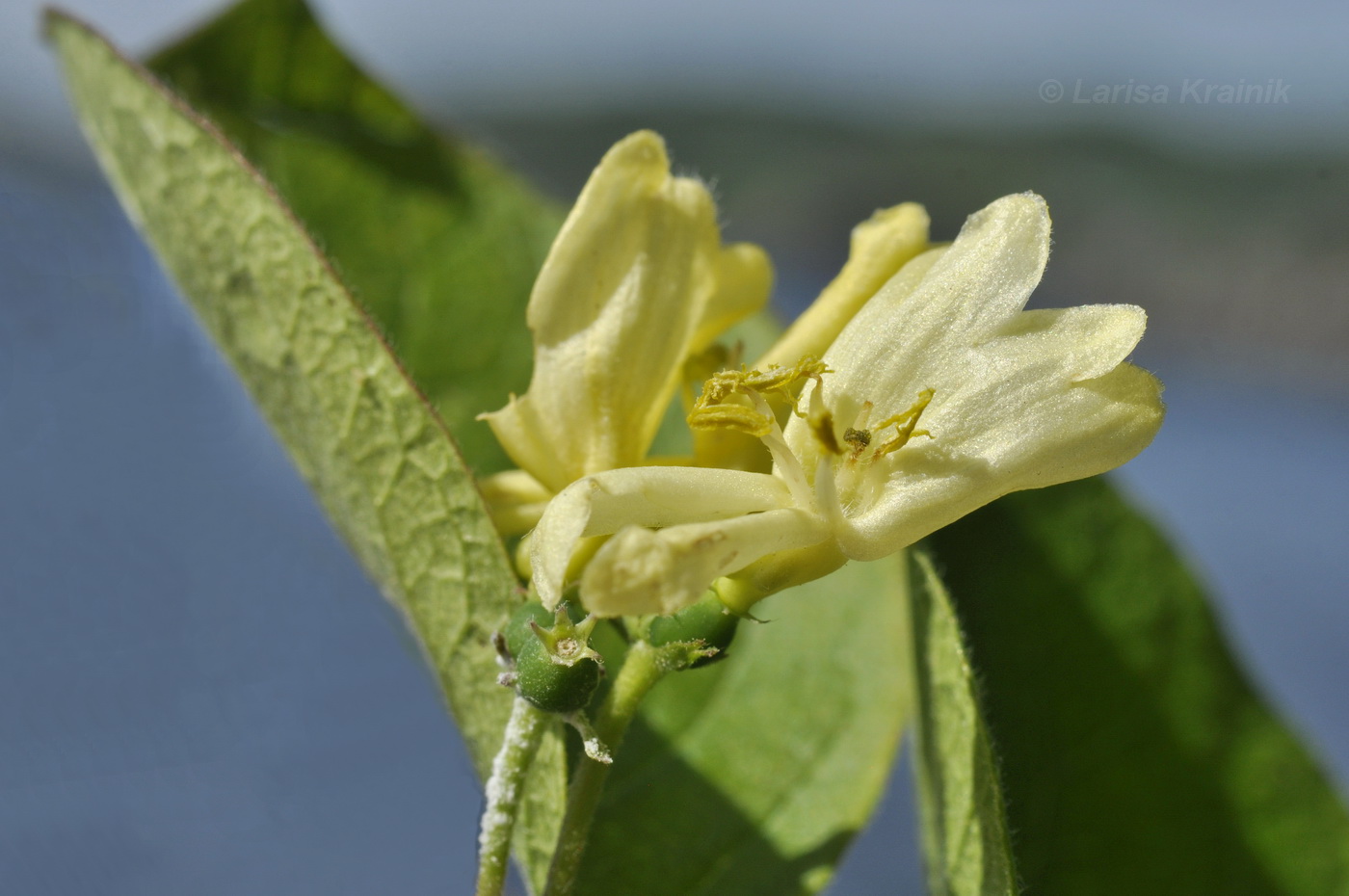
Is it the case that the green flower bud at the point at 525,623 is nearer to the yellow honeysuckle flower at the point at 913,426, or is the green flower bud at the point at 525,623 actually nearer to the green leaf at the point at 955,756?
the yellow honeysuckle flower at the point at 913,426

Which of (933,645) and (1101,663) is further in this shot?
(1101,663)

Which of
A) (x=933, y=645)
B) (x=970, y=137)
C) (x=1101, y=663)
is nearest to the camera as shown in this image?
(x=933, y=645)

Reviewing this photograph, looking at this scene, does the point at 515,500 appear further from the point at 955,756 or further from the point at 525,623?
the point at 955,756

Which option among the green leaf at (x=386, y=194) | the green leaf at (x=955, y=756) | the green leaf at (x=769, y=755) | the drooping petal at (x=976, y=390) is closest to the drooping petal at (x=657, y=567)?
the drooping petal at (x=976, y=390)

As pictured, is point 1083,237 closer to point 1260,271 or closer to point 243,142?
point 1260,271

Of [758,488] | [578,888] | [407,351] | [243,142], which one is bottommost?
[578,888]

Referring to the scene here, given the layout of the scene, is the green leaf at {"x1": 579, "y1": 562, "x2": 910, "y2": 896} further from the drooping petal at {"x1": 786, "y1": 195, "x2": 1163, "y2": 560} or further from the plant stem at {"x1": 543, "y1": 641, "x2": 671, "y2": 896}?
the drooping petal at {"x1": 786, "y1": 195, "x2": 1163, "y2": 560}

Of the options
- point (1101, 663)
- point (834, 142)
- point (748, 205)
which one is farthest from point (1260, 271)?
point (1101, 663)
